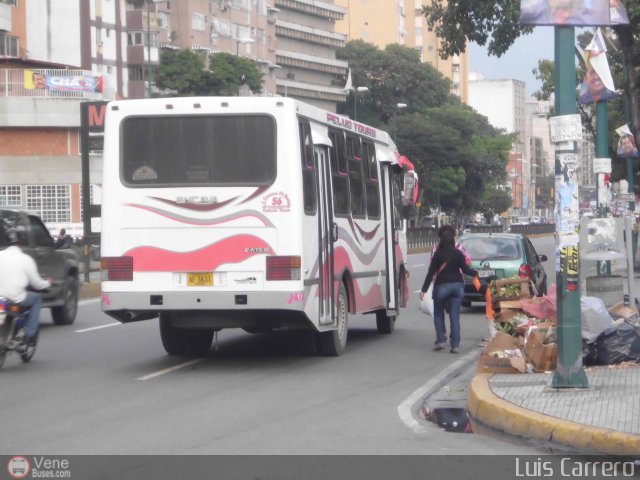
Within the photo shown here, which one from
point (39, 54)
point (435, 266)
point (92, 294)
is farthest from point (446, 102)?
point (435, 266)

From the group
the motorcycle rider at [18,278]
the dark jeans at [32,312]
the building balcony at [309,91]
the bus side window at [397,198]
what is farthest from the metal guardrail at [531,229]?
the motorcycle rider at [18,278]

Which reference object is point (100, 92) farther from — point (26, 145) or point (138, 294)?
point (138, 294)

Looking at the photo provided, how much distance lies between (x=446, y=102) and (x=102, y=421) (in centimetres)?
11232

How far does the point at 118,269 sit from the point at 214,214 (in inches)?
52.3

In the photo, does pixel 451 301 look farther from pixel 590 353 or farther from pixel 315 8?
pixel 315 8

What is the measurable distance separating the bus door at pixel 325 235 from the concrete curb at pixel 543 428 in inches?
152

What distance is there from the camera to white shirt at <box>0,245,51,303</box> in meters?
13.4

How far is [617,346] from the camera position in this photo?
1245 cm

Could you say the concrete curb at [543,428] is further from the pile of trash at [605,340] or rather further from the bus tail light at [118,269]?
the bus tail light at [118,269]

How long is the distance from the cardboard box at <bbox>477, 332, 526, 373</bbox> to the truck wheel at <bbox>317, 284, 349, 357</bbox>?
106 inches

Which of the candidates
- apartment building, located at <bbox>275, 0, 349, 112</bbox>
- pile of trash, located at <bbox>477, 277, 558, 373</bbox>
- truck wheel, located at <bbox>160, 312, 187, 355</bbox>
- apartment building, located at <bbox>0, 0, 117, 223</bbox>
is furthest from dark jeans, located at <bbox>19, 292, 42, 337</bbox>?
apartment building, located at <bbox>275, 0, 349, 112</bbox>

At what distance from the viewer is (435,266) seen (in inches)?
610

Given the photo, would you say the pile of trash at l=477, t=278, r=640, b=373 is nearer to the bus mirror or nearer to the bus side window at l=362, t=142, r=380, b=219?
the bus side window at l=362, t=142, r=380, b=219

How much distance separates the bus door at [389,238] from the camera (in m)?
17.8
